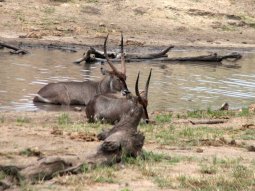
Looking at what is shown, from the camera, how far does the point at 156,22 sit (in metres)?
25.5

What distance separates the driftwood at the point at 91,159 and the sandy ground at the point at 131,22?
14.7 meters

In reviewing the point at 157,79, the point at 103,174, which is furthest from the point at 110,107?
the point at 157,79

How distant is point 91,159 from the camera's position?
6336 millimetres

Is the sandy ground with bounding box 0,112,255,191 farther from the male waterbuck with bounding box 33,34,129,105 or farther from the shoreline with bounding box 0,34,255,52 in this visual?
the shoreline with bounding box 0,34,255,52

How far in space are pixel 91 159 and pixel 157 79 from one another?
10.3 m

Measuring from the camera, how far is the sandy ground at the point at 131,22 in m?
22.6

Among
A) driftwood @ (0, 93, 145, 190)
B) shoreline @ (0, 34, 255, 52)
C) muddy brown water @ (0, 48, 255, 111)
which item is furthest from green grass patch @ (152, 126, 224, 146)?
shoreline @ (0, 34, 255, 52)

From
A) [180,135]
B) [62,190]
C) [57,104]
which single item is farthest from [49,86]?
[62,190]

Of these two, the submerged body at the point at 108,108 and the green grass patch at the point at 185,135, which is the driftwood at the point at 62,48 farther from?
the green grass patch at the point at 185,135

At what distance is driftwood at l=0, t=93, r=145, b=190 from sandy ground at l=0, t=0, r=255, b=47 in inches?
578

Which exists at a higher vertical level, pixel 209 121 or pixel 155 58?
pixel 209 121

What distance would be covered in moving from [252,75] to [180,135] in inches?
419

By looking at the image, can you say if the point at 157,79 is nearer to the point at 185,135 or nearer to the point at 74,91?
the point at 74,91

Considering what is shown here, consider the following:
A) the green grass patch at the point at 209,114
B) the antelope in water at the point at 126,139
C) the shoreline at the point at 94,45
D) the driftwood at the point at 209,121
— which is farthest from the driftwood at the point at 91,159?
the shoreline at the point at 94,45
